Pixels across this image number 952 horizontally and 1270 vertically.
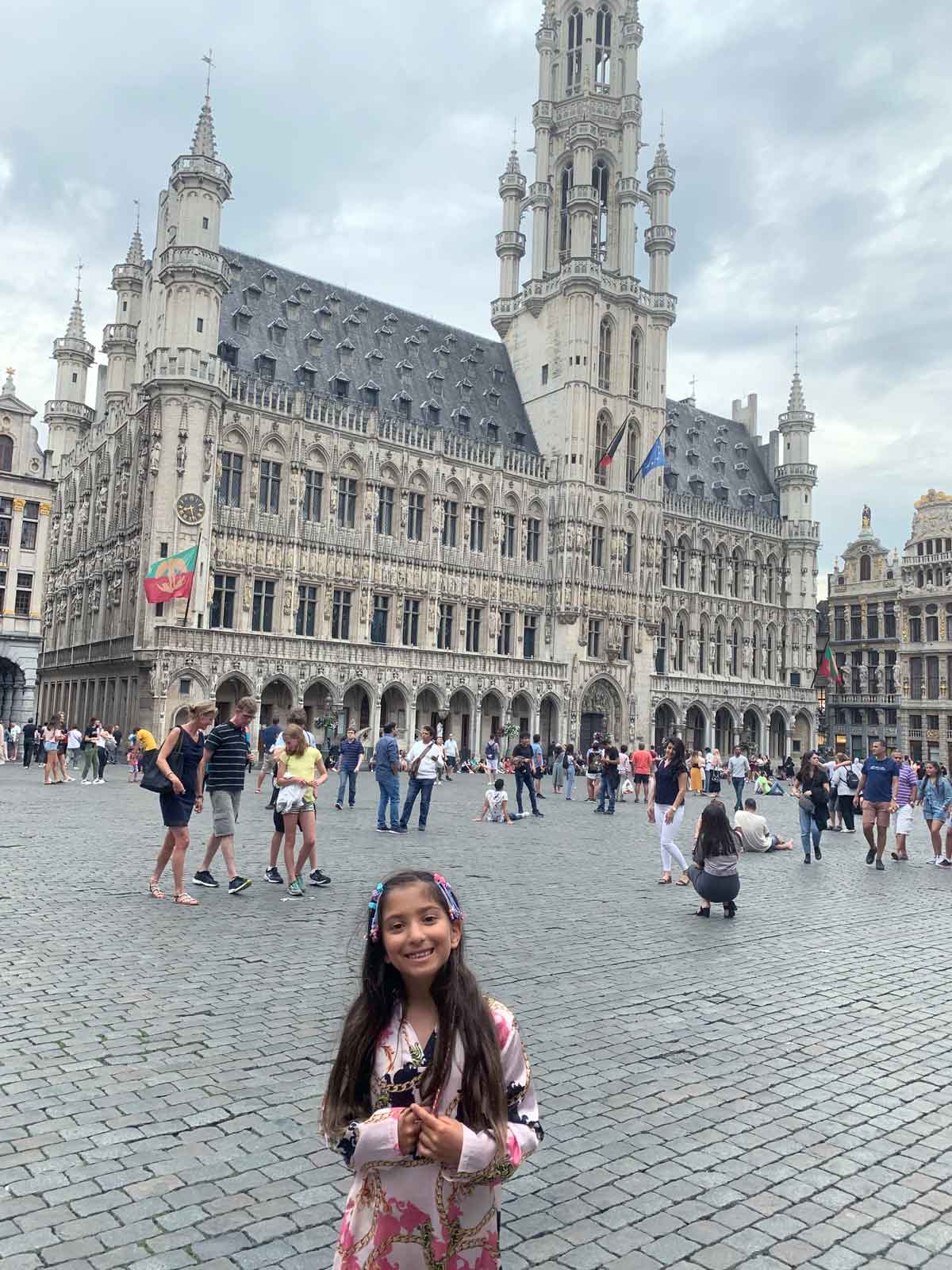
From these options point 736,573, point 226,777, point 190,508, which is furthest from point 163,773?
point 736,573

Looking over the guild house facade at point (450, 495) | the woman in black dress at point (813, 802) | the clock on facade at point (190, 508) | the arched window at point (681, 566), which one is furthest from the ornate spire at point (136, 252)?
the woman in black dress at point (813, 802)

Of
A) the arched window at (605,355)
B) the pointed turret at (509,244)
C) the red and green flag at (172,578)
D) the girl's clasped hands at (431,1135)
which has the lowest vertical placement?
the girl's clasped hands at (431,1135)

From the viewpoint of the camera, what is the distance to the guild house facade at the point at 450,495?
40.4 meters

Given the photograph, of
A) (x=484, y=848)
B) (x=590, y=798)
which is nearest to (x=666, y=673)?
(x=590, y=798)

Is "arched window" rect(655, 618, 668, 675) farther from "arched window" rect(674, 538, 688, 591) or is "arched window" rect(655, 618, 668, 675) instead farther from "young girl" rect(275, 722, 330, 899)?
"young girl" rect(275, 722, 330, 899)

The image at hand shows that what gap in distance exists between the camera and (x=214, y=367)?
4009 centimetres

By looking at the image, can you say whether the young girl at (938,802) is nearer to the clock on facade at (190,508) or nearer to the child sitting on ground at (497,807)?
the child sitting on ground at (497,807)

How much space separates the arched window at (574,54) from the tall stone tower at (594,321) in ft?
0.21

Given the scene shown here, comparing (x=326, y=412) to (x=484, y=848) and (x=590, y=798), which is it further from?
(x=484, y=848)

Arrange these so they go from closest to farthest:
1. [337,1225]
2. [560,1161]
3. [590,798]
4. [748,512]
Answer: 1. [337,1225]
2. [560,1161]
3. [590,798]
4. [748,512]

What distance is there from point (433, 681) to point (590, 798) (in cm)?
1890

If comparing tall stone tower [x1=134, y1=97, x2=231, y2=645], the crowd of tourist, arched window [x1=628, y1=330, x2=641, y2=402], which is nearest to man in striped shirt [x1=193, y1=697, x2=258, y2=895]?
the crowd of tourist

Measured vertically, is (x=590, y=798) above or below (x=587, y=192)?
below

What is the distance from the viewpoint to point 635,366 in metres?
55.4
